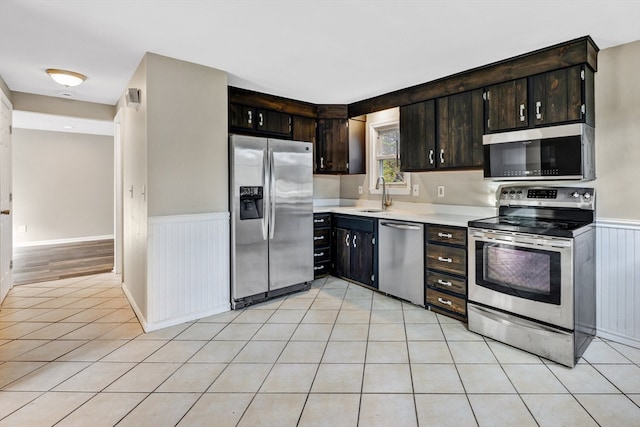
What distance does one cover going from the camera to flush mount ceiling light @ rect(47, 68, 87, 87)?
10.2 ft

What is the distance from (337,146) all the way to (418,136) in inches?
47.2

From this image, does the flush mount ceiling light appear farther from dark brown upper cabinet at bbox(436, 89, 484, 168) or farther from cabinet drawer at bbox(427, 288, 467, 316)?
cabinet drawer at bbox(427, 288, 467, 316)

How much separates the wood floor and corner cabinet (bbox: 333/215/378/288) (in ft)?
11.1

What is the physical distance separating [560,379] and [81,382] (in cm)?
296


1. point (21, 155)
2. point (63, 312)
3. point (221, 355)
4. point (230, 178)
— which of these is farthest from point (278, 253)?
point (21, 155)

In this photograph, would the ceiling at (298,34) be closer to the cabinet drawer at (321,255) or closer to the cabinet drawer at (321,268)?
the cabinet drawer at (321,255)

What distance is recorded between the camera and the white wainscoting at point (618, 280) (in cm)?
250

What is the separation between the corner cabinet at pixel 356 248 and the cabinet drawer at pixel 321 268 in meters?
0.10

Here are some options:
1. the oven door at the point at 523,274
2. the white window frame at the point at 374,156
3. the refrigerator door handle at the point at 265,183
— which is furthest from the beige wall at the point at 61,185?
the oven door at the point at 523,274

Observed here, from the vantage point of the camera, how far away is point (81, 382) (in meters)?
2.07

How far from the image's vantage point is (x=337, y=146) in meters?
4.50

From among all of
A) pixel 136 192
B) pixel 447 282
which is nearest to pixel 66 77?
pixel 136 192

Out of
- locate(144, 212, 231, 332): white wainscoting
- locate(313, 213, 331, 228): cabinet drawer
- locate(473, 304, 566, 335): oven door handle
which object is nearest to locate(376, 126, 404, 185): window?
locate(313, 213, 331, 228): cabinet drawer

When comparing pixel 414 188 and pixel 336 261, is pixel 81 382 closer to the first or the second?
pixel 336 261
